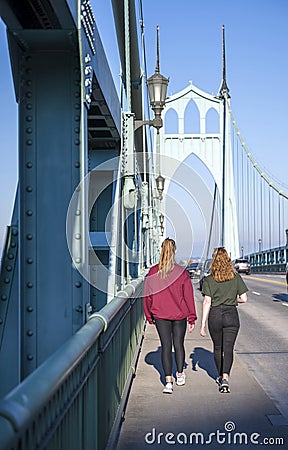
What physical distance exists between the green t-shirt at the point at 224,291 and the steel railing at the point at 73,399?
1525 millimetres

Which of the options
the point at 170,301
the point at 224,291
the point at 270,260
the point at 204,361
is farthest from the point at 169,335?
the point at 270,260

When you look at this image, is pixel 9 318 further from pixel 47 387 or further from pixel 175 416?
pixel 47 387

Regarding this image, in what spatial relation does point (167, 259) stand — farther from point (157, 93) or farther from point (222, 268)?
point (157, 93)

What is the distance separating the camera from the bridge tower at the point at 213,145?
53469 millimetres

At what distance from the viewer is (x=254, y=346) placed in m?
10.6

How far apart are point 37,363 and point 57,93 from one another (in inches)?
66.1

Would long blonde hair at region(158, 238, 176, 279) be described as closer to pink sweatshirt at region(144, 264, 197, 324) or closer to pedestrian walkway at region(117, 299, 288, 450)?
pink sweatshirt at region(144, 264, 197, 324)

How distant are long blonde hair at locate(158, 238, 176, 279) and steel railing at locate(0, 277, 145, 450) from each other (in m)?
1.42

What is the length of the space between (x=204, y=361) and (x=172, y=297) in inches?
90.6

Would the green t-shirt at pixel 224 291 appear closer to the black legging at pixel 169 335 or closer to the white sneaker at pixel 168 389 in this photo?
the black legging at pixel 169 335

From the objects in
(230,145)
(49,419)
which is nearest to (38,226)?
(49,419)

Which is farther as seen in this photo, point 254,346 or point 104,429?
point 254,346

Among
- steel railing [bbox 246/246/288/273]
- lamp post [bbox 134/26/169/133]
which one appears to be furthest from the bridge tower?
lamp post [bbox 134/26/169/133]

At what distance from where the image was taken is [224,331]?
700 cm
